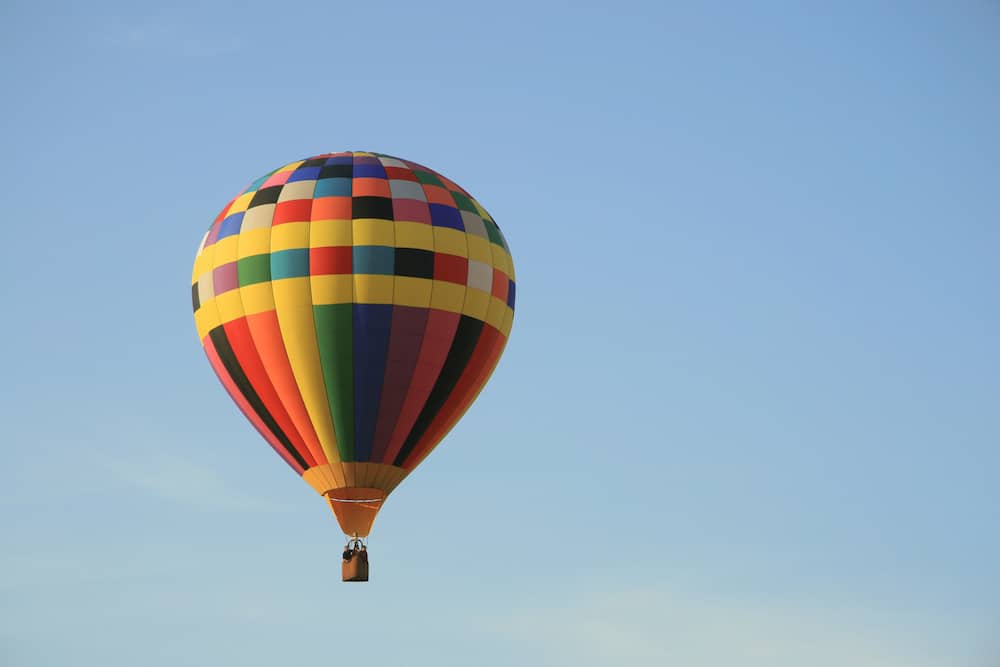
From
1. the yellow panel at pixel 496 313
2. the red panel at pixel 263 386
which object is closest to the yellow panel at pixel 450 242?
the yellow panel at pixel 496 313

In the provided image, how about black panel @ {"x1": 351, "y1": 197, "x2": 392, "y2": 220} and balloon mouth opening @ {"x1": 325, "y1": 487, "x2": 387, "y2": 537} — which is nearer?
balloon mouth opening @ {"x1": 325, "y1": 487, "x2": 387, "y2": 537}

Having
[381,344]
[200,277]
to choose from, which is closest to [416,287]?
[381,344]

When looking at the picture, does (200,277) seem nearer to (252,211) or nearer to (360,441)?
(252,211)

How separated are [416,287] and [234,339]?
3728 millimetres

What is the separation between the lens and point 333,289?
141ft

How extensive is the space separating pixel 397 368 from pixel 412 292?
150cm

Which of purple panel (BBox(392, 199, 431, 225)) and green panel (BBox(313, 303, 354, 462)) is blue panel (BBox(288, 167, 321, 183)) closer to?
purple panel (BBox(392, 199, 431, 225))

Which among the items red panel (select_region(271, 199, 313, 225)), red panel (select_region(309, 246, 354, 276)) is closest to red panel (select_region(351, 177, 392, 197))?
red panel (select_region(271, 199, 313, 225))

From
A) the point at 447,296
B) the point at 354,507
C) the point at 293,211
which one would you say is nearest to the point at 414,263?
the point at 447,296

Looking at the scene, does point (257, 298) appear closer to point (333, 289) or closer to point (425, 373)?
point (333, 289)

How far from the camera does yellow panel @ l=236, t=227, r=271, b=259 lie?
43625mm

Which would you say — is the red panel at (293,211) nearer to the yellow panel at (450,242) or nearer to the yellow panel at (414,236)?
the yellow panel at (414,236)

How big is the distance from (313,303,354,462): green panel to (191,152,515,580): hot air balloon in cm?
3

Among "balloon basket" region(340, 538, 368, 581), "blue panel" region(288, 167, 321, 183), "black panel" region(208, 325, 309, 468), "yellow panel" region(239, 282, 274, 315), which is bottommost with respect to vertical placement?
"balloon basket" region(340, 538, 368, 581)
